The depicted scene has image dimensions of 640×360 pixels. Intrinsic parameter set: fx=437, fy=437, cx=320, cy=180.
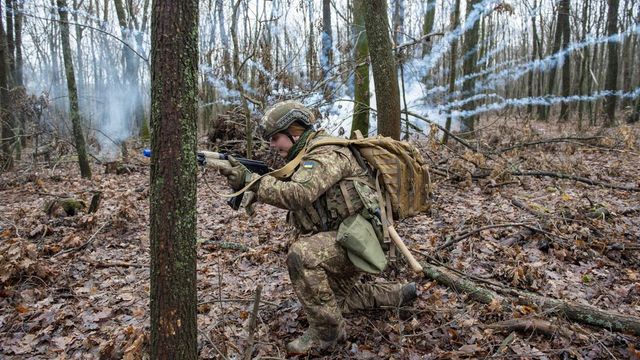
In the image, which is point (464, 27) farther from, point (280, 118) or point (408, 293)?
point (280, 118)

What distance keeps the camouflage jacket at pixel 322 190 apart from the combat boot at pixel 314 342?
0.83 meters

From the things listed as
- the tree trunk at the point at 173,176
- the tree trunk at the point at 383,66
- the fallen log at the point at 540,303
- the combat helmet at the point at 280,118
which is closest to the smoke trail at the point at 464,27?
the tree trunk at the point at 383,66

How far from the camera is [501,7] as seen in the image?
38.1 feet

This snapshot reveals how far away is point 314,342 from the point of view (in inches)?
139

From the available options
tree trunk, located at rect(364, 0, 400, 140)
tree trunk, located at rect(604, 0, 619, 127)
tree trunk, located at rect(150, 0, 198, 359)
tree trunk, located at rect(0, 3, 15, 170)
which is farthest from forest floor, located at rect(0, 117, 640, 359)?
tree trunk, located at rect(604, 0, 619, 127)

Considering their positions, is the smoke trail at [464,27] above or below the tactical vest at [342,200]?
above

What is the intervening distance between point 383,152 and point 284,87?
621cm

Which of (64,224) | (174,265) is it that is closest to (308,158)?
(174,265)

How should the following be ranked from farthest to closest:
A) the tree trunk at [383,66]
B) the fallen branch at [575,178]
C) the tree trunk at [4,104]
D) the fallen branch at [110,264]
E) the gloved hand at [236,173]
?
the tree trunk at [4,104] < the fallen branch at [575,178] < the tree trunk at [383,66] < the fallen branch at [110,264] < the gloved hand at [236,173]

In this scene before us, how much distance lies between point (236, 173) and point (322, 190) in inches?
26.6

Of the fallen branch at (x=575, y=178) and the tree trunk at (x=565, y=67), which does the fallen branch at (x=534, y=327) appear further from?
the tree trunk at (x=565, y=67)

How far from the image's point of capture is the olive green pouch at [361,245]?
3379 millimetres

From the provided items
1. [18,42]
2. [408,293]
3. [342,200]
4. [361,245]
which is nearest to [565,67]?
[408,293]

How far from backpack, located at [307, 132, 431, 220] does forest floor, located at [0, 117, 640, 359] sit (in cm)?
100
